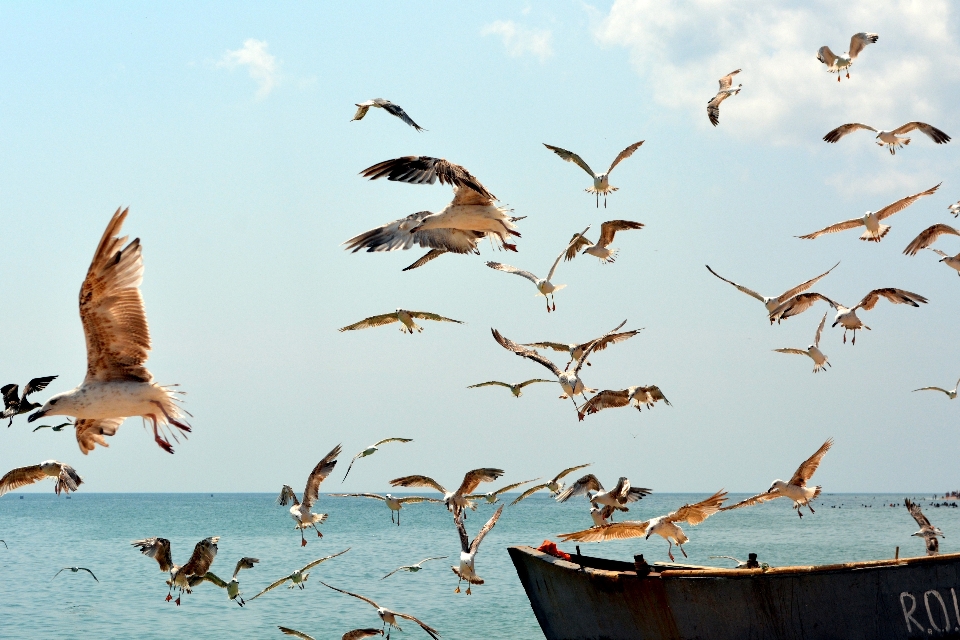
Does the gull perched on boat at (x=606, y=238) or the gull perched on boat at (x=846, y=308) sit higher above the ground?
the gull perched on boat at (x=606, y=238)

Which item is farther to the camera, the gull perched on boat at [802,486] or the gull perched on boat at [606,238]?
the gull perched on boat at [606,238]

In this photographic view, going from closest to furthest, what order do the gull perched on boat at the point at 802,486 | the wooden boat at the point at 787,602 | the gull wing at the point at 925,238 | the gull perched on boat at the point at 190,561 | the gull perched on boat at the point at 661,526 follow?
1. the wooden boat at the point at 787,602
2. the gull perched on boat at the point at 661,526
3. the gull perched on boat at the point at 802,486
4. the gull perched on boat at the point at 190,561
5. the gull wing at the point at 925,238

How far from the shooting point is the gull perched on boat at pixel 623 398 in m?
14.5

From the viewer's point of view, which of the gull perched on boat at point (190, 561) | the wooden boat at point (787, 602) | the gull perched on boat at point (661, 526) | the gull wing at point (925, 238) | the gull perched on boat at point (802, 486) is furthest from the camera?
the gull wing at point (925, 238)

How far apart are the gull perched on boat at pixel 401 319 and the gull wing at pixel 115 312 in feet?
21.7

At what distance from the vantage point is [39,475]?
12875 mm

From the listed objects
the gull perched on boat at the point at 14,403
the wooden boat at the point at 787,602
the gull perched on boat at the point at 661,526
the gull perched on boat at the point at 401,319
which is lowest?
the wooden boat at the point at 787,602

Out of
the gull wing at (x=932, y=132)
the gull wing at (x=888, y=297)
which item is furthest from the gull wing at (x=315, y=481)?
the gull wing at (x=932, y=132)

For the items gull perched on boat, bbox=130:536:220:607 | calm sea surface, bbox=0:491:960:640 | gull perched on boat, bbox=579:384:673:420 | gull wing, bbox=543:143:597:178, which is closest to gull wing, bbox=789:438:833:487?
gull perched on boat, bbox=579:384:673:420

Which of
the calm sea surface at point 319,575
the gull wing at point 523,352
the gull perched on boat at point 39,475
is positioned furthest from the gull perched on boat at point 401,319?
the calm sea surface at point 319,575

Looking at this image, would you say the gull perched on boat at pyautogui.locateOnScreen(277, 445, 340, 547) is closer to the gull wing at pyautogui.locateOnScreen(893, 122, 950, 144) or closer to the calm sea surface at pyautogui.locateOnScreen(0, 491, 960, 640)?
the calm sea surface at pyautogui.locateOnScreen(0, 491, 960, 640)

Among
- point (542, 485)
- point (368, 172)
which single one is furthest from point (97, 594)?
point (368, 172)

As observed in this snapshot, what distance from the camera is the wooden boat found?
9648 mm

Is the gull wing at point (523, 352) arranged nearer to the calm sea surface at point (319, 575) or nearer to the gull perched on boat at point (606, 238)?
the gull perched on boat at point (606, 238)
